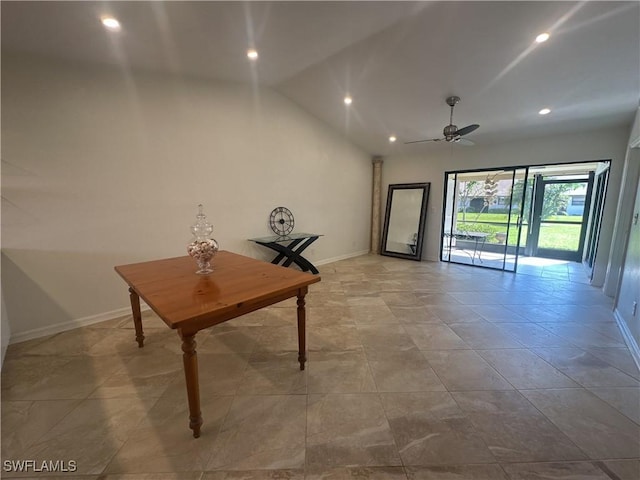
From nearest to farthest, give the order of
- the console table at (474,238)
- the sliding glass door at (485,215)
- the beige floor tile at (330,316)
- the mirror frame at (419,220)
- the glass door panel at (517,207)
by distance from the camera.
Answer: the beige floor tile at (330,316)
the glass door panel at (517,207)
the sliding glass door at (485,215)
the mirror frame at (419,220)
the console table at (474,238)

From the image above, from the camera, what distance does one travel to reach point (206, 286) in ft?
5.64

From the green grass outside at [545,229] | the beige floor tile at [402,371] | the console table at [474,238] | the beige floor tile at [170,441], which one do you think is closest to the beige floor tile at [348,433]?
the beige floor tile at [402,371]

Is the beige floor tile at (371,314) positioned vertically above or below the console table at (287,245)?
below

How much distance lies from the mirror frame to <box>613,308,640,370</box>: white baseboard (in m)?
3.16

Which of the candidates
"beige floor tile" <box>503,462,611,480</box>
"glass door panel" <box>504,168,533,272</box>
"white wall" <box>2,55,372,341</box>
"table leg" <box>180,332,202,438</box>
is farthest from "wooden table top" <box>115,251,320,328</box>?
"glass door panel" <box>504,168,533,272</box>

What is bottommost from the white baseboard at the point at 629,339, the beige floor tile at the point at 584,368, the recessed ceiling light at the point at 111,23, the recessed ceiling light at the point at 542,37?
the beige floor tile at the point at 584,368

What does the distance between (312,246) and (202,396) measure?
11.7 ft

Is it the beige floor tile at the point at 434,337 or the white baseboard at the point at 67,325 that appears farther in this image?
the white baseboard at the point at 67,325

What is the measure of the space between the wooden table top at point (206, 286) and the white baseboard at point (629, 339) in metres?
2.75

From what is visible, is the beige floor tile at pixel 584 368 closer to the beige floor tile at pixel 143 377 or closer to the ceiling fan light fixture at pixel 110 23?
the beige floor tile at pixel 143 377

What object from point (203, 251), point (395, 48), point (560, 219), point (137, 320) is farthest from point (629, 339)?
point (560, 219)

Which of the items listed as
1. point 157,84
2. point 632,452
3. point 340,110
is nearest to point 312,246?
point 340,110

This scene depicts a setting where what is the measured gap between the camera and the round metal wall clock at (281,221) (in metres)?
4.41

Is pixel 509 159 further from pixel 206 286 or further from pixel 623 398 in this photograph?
pixel 206 286
